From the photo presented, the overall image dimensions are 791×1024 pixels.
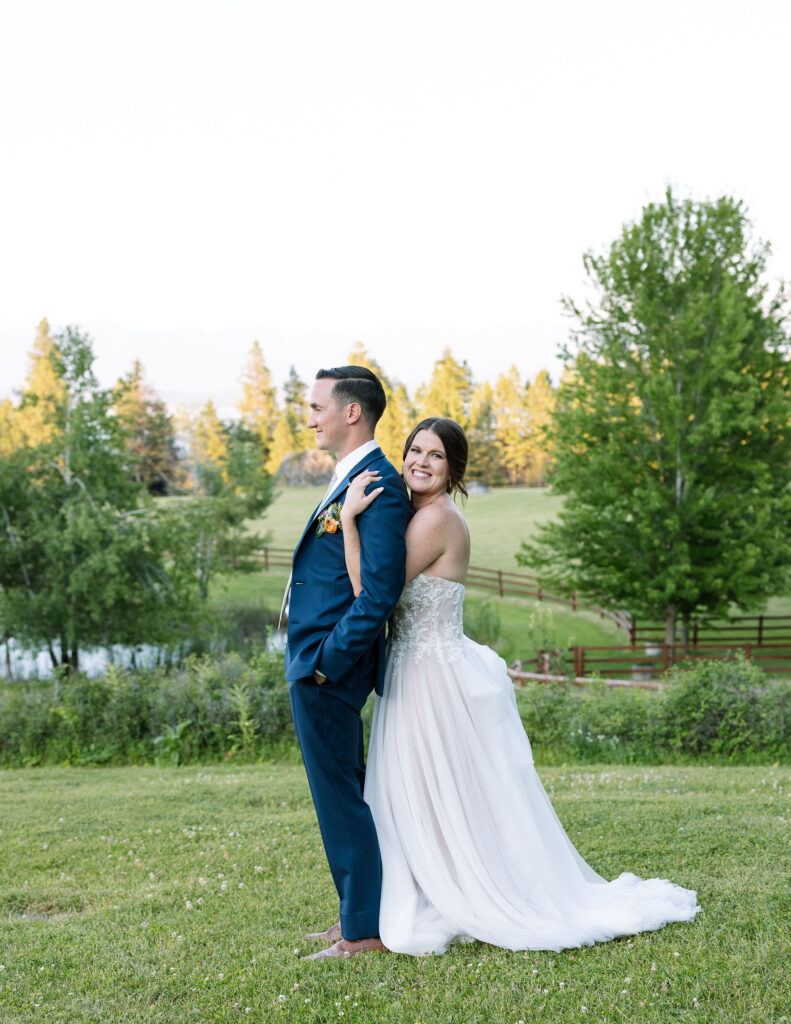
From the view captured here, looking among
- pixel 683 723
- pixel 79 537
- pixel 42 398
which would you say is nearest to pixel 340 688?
pixel 683 723

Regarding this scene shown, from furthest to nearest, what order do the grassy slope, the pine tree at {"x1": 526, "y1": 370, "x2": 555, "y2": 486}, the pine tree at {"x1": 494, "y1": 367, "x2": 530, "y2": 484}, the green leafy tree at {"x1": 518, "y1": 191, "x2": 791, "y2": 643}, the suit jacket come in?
1. the pine tree at {"x1": 494, "y1": 367, "x2": 530, "y2": 484}
2. the pine tree at {"x1": 526, "y1": 370, "x2": 555, "y2": 486}
3. the grassy slope
4. the green leafy tree at {"x1": 518, "y1": 191, "x2": 791, "y2": 643}
5. the suit jacket

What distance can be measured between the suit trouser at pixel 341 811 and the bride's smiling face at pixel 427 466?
108cm

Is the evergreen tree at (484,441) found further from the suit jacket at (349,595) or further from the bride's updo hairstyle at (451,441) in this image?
the suit jacket at (349,595)

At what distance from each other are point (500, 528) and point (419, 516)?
149ft

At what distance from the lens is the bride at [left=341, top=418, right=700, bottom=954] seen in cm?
423

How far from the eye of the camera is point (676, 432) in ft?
59.8

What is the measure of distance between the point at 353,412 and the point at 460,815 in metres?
2.00

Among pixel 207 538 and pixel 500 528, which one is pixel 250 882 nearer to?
pixel 207 538

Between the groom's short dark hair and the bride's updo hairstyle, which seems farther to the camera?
the bride's updo hairstyle

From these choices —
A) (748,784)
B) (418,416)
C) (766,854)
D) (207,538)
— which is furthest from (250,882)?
(418,416)

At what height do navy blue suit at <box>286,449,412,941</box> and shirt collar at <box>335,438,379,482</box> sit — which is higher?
shirt collar at <box>335,438,379,482</box>

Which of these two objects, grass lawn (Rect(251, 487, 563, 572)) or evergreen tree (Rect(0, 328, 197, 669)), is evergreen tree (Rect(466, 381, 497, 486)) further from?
evergreen tree (Rect(0, 328, 197, 669))

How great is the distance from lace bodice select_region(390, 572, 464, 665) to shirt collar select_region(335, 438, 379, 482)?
24.6 inches

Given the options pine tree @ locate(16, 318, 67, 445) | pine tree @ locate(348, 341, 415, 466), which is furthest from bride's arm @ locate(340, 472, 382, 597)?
pine tree @ locate(348, 341, 415, 466)
